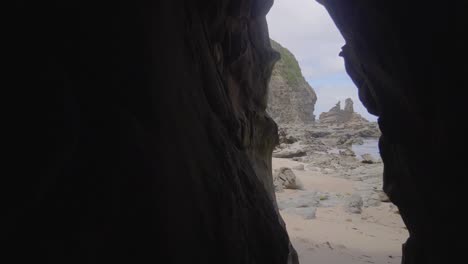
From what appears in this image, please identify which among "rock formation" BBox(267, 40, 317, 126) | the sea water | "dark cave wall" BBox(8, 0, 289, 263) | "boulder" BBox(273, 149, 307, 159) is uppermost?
"rock formation" BBox(267, 40, 317, 126)

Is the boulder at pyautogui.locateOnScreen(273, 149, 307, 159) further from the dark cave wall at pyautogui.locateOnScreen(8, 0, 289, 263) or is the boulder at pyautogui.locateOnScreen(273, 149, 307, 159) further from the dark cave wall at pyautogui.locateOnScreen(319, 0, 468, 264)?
the dark cave wall at pyautogui.locateOnScreen(8, 0, 289, 263)

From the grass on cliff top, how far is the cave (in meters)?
61.6

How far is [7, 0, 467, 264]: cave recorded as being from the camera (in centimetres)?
181

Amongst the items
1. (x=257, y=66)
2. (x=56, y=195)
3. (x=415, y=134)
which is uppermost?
(x=257, y=66)

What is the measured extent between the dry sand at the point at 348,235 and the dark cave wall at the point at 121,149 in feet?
17.6

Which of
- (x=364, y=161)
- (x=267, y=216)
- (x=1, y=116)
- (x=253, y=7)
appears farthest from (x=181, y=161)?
(x=364, y=161)

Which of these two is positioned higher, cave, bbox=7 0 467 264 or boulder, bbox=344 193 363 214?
cave, bbox=7 0 467 264

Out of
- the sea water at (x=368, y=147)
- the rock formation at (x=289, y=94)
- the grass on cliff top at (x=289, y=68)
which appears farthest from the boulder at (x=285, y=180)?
the grass on cliff top at (x=289, y=68)

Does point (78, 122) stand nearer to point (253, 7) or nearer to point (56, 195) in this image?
point (56, 195)

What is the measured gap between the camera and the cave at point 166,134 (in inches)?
Result: 71.4

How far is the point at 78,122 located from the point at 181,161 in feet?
3.79

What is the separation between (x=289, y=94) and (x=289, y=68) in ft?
22.6

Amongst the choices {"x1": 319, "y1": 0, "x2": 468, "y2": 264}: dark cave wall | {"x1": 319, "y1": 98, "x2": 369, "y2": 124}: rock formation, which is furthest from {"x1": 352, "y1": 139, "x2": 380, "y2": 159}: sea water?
{"x1": 319, "y1": 0, "x2": 468, "y2": 264}: dark cave wall

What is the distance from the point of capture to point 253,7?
24.4 feet
